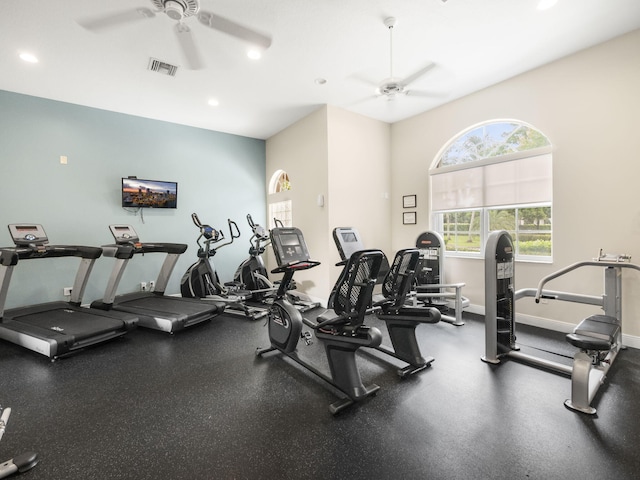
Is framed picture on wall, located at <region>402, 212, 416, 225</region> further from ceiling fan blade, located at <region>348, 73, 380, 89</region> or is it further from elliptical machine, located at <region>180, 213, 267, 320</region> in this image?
elliptical machine, located at <region>180, 213, 267, 320</region>

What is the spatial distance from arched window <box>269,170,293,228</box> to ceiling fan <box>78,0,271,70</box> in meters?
3.03

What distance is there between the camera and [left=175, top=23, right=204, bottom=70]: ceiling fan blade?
2.76 metres

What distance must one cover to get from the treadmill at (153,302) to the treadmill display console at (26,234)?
27.7 inches

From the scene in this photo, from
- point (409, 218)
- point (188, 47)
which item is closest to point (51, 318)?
point (188, 47)

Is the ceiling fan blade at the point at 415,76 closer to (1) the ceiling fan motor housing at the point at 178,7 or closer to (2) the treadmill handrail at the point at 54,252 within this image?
(1) the ceiling fan motor housing at the point at 178,7

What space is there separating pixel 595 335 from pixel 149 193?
20.2 ft

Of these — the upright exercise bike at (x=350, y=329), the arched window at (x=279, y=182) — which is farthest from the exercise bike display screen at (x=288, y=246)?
the arched window at (x=279, y=182)

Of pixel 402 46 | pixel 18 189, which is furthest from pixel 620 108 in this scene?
pixel 18 189

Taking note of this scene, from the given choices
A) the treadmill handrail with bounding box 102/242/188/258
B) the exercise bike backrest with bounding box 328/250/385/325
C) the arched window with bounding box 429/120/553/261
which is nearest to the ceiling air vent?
the treadmill handrail with bounding box 102/242/188/258

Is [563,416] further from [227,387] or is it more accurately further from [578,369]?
[227,387]

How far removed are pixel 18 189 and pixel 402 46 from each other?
5.66 m

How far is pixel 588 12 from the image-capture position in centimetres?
282

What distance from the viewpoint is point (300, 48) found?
333cm

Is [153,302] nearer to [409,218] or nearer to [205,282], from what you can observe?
[205,282]
